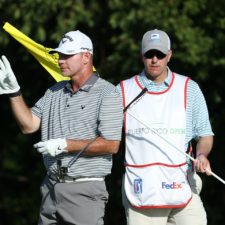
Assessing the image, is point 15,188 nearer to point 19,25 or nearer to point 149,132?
point 19,25

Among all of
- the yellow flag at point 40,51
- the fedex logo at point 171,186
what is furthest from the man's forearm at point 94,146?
the yellow flag at point 40,51

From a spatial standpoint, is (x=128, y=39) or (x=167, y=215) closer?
(x=167, y=215)

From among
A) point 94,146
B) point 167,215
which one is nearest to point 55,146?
point 94,146

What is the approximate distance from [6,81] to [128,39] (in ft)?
16.5

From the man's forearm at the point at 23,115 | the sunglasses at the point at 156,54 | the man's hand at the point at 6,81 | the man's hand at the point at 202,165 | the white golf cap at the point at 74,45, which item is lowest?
the man's hand at the point at 202,165

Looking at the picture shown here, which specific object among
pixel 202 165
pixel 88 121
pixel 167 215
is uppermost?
pixel 88 121

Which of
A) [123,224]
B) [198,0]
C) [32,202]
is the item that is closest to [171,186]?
[198,0]

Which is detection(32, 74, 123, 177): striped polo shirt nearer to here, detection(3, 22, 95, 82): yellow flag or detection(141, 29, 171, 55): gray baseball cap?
detection(141, 29, 171, 55): gray baseball cap

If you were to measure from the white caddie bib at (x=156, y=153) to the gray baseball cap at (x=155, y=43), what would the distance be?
303 mm

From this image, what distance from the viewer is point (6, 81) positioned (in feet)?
21.2

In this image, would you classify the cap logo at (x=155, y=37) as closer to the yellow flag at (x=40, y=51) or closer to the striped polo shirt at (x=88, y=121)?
the striped polo shirt at (x=88, y=121)

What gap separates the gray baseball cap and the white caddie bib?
0.30m

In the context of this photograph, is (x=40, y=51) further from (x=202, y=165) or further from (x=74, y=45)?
(x=202, y=165)

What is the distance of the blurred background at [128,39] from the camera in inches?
437
